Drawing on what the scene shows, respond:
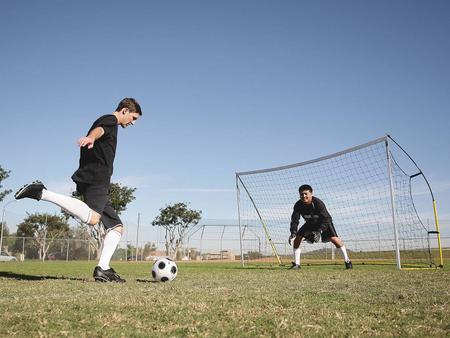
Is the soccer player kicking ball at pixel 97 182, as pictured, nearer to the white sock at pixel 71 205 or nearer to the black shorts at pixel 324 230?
the white sock at pixel 71 205

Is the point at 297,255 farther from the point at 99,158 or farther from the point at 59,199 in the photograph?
the point at 59,199

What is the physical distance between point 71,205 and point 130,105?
5.16 ft

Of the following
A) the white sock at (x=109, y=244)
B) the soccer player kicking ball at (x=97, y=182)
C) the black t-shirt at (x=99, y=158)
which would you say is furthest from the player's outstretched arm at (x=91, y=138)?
the white sock at (x=109, y=244)

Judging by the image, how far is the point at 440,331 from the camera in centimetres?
220

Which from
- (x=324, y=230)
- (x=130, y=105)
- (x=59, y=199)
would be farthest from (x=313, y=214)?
(x=59, y=199)

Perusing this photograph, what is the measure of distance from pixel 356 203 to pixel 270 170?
314 centimetres

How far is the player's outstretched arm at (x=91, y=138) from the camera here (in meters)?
4.63

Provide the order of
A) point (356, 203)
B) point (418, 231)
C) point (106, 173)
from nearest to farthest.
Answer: point (106, 173) → point (418, 231) → point (356, 203)

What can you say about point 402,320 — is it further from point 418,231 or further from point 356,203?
point 356,203

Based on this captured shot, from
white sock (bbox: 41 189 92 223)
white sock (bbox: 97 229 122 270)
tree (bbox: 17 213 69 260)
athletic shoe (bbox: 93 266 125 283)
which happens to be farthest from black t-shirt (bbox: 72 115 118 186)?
tree (bbox: 17 213 69 260)

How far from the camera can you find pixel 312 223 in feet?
32.5

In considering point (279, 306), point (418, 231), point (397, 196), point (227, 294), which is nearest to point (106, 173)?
point (227, 294)

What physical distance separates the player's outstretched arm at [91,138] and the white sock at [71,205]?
0.77 m

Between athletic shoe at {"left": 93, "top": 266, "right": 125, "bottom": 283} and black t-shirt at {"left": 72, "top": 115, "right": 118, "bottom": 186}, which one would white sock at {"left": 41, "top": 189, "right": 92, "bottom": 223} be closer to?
black t-shirt at {"left": 72, "top": 115, "right": 118, "bottom": 186}
